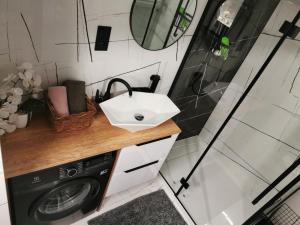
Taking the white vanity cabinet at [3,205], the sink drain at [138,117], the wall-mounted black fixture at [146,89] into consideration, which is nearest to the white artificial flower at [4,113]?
the white vanity cabinet at [3,205]

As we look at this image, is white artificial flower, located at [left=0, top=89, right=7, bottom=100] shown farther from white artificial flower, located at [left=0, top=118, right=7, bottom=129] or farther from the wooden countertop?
the wooden countertop

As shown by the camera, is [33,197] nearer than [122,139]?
Yes

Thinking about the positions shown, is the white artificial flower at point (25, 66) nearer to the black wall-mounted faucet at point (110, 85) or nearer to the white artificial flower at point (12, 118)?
the white artificial flower at point (12, 118)

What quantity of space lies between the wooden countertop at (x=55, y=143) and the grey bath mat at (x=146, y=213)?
32.5 inches

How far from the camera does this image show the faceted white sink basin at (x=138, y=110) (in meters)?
1.63

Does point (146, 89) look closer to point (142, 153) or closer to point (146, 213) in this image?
point (142, 153)

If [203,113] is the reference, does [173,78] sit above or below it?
above

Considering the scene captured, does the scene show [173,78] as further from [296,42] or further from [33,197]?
[33,197]

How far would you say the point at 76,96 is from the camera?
1.50 m

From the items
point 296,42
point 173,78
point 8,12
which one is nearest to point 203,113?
point 173,78

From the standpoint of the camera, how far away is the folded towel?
148 centimetres

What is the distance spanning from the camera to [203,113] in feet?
9.25

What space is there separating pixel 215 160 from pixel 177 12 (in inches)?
70.6

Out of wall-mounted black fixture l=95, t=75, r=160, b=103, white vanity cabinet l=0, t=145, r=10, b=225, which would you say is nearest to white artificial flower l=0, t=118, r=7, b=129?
white vanity cabinet l=0, t=145, r=10, b=225
